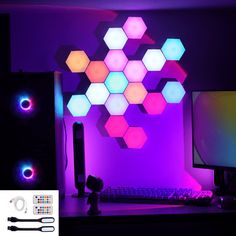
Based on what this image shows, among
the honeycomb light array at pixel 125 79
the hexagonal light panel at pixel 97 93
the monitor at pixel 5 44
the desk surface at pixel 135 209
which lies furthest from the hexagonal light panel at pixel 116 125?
the monitor at pixel 5 44

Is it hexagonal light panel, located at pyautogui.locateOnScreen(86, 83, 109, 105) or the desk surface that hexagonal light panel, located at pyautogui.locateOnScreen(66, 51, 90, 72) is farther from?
the desk surface

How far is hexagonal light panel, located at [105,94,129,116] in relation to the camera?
237cm

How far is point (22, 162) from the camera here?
75.5 inches

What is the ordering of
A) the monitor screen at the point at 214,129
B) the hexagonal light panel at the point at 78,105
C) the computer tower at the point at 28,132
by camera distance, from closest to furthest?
the computer tower at the point at 28,132
the monitor screen at the point at 214,129
the hexagonal light panel at the point at 78,105

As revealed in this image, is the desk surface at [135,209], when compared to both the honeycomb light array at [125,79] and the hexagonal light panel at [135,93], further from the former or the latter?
the hexagonal light panel at [135,93]

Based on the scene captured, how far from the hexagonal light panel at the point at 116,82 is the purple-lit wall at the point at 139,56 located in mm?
110

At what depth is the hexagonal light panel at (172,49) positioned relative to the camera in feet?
7.83

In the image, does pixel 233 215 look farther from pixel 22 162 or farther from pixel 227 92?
pixel 22 162

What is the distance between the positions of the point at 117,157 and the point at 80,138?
26 cm

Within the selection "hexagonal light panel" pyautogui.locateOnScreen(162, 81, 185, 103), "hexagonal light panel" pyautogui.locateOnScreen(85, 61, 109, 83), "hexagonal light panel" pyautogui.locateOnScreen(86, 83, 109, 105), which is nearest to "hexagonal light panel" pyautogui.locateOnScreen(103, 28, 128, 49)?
"hexagonal light panel" pyautogui.locateOnScreen(85, 61, 109, 83)

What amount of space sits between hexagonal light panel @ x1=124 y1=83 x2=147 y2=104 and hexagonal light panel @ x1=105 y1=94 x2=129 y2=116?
0.11 ft

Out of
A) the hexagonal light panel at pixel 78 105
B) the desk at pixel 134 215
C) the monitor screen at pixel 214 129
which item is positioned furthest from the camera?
the hexagonal light panel at pixel 78 105

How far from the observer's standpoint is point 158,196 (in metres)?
2.02

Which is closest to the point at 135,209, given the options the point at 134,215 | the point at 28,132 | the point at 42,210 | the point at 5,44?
the point at 134,215
